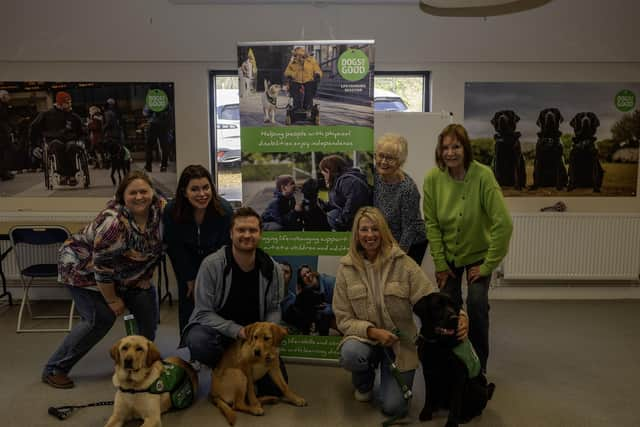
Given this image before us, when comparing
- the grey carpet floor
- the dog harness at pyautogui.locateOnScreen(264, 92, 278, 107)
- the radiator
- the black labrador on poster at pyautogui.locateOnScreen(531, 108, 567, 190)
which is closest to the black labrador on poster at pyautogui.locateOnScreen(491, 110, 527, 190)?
the black labrador on poster at pyautogui.locateOnScreen(531, 108, 567, 190)

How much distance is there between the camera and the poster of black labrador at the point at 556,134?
4.73 m

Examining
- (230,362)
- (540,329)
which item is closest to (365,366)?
(230,362)

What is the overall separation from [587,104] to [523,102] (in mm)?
558

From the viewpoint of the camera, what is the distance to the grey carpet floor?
2668 mm

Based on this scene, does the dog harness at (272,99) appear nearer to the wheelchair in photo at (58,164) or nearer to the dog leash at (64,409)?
the dog leash at (64,409)

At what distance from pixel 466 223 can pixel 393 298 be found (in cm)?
56

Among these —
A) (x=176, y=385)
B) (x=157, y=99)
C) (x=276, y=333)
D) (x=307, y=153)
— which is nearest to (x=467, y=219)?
(x=307, y=153)

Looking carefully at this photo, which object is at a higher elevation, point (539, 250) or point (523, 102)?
point (523, 102)

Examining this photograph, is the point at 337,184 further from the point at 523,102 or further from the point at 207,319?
the point at 523,102

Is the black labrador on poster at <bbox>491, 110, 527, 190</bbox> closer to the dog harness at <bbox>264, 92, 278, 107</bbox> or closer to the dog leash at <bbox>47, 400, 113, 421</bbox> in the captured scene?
the dog harness at <bbox>264, 92, 278, 107</bbox>

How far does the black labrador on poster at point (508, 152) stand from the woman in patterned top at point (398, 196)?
2.00 metres

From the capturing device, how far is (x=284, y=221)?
10.5 feet

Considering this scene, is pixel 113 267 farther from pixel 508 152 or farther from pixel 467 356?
pixel 508 152

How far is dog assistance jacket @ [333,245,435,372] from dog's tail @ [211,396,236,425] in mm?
675
